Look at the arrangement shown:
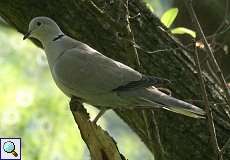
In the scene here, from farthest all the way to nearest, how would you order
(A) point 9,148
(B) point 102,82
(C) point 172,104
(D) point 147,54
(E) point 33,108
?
(E) point 33,108, (A) point 9,148, (D) point 147,54, (B) point 102,82, (C) point 172,104

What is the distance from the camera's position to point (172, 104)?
2732mm

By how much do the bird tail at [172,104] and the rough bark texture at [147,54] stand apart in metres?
0.24

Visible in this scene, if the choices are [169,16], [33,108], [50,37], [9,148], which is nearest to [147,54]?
[169,16]

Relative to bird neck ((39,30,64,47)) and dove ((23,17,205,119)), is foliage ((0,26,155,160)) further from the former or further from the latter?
dove ((23,17,205,119))

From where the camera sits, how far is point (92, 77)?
2934 mm

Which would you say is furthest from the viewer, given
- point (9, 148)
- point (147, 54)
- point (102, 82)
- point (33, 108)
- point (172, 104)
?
point (33, 108)

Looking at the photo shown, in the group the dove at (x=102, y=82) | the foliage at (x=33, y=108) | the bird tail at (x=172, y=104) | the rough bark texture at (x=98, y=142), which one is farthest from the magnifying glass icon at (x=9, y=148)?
the bird tail at (x=172, y=104)

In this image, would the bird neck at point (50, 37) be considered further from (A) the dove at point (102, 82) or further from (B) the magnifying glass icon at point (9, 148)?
(B) the magnifying glass icon at point (9, 148)

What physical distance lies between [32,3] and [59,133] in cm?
168

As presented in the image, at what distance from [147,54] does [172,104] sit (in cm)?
52

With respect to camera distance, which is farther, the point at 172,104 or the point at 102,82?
the point at 102,82

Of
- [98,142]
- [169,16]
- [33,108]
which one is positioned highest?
[169,16]

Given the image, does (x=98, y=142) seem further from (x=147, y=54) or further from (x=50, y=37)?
(x=50, y=37)

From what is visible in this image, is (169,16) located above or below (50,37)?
above
